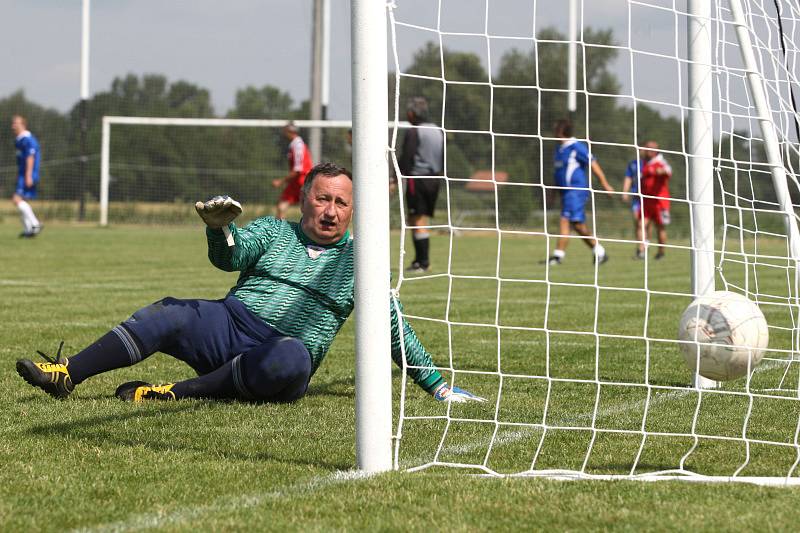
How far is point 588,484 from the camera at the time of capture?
9.93 feet

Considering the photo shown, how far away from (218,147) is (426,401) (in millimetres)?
24988

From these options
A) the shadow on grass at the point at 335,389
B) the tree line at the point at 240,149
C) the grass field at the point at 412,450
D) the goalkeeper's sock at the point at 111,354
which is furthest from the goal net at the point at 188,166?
the goalkeeper's sock at the point at 111,354

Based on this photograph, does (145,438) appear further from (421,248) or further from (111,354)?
(421,248)

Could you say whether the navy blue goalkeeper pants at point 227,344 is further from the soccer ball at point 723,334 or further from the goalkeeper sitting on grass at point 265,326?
the soccer ball at point 723,334

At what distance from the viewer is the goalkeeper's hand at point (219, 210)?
3.55m

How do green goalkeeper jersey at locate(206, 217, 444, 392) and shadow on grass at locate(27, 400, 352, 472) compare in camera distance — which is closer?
shadow on grass at locate(27, 400, 352, 472)

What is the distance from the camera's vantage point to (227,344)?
4.39 m

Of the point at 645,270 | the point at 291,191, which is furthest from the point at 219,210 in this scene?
the point at 291,191

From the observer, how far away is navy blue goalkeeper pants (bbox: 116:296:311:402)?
13.8ft

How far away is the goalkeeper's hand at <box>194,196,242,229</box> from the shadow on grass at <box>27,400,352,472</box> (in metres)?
0.77

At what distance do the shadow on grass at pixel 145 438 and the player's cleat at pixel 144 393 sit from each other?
141mm

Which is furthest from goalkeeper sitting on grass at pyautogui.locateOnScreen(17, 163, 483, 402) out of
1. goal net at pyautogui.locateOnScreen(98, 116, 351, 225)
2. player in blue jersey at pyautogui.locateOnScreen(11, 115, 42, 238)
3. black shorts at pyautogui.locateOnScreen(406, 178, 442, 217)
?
goal net at pyautogui.locateOnScreen(98, 116, 351, 225)

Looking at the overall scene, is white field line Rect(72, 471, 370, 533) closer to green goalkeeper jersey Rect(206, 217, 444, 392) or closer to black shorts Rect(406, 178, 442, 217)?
green goalkeeper jersey Rect(206, 217, 444, 392)

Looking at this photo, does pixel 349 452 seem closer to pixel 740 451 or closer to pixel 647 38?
pixel 740 451
